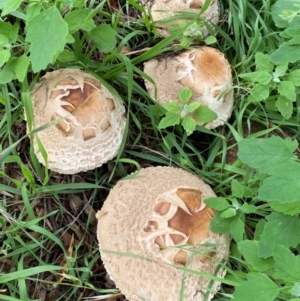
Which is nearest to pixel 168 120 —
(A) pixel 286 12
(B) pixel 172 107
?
(B) pixel 172 107

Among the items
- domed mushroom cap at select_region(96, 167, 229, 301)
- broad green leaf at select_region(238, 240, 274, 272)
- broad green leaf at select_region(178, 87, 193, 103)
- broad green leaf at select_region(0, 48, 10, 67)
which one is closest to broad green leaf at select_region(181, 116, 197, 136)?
broad green leaf at select_region(178, 87, 193, 103)

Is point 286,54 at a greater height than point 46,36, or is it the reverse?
point 46,36

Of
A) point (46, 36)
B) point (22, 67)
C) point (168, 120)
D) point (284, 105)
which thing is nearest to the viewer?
point (46, 36)

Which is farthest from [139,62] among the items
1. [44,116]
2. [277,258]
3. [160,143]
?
[277,258]

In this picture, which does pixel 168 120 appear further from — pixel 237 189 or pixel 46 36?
pixel 46 36

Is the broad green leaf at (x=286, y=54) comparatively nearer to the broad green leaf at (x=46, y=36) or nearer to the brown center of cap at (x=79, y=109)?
the brown center of cap at (x=79, y=109)

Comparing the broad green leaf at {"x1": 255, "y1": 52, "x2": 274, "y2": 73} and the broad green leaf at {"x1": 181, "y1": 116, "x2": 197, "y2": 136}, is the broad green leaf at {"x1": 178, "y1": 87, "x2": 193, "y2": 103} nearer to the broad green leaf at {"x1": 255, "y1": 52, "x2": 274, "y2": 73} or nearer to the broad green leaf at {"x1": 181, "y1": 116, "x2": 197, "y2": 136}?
the broad green leaf at {"x1": 181, "y1": 116, "x2": 197, "y2": 136}

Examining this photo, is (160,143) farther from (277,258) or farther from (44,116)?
(277,258)

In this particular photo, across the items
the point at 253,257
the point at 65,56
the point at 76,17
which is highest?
the point at 76,17
